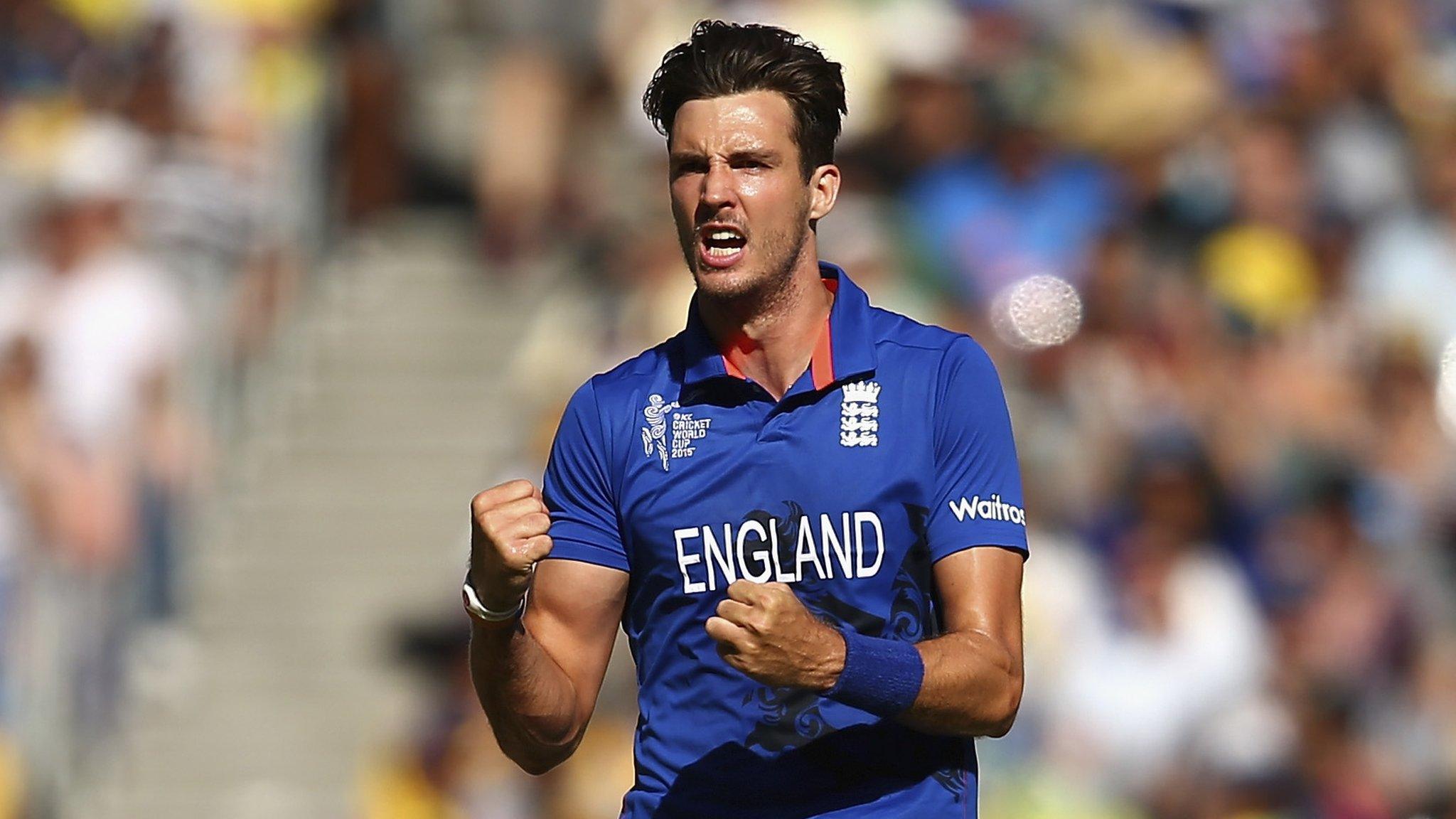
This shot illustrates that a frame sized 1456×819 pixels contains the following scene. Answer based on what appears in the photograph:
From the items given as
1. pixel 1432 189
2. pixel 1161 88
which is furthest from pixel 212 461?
pixel 1432 189

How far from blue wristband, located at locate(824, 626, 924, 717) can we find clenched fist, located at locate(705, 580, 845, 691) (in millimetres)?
54

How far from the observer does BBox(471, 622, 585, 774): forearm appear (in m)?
4.07

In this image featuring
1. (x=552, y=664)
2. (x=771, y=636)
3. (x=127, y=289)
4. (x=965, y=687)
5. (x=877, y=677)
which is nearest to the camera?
(x=771, y=636)

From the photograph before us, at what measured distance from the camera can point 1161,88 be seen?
10.9 metres

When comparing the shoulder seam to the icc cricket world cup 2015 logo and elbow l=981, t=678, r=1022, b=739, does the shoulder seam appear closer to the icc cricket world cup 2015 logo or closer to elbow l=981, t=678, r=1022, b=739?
the icc cricket world cup 2015 logo

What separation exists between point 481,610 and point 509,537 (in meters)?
0.18

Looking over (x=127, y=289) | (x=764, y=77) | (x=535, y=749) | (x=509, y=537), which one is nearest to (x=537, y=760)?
(x=535, y=749)

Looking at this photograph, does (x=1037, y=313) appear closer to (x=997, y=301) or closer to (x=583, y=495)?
(x=997, y=301)

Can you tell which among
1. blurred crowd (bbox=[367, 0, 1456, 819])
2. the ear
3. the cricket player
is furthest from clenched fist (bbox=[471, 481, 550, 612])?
blurred crowd (bbox=[367, 0, 1456, 819])

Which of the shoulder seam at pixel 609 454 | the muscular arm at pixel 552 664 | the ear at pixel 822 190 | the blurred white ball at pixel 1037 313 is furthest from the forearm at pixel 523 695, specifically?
the blurred white ball at pixel 1037 313

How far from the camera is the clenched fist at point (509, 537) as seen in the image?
391cm

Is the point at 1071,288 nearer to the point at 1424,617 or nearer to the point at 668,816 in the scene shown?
the point at 1424,617

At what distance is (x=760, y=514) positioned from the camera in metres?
4.12

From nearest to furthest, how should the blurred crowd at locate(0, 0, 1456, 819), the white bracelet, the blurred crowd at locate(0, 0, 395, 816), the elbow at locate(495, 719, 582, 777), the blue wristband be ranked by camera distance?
the blue wristband < the white bracelet < the elbow at locate(495, 719, 582, 777) < the blurred crowd at locate(0, 0, 1456, 819) < the blurred crowd at locate(0, 0, 395, 816)
